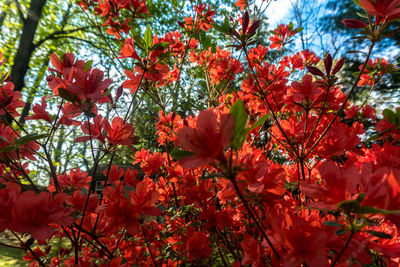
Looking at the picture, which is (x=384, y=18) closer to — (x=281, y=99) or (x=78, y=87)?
(x=281, y=99)

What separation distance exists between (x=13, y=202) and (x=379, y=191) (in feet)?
3.23

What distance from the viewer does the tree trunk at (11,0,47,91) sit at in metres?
5.76

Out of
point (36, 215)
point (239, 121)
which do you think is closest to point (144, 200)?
point (36, 215)

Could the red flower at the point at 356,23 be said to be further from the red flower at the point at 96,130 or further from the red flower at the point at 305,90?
the red flower at the point at 96,130

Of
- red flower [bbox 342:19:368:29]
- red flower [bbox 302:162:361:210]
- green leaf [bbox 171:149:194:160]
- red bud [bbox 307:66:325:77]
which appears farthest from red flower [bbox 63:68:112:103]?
red flower [bbox 342:19:368:29]

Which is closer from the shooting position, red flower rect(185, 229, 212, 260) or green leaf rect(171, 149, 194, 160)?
green leaf rect(171, 149, 194, 160)

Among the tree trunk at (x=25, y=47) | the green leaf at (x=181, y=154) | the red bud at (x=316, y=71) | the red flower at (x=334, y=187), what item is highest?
the tree trunk at (x=25, y=47)

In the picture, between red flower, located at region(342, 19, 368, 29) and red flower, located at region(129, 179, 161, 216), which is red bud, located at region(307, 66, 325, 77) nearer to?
red flower, located at region(342, 19, 368, 29)

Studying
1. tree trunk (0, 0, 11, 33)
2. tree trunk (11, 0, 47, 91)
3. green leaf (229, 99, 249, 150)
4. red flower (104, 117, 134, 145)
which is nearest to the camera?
green leaf (229, 99, 249, 150)

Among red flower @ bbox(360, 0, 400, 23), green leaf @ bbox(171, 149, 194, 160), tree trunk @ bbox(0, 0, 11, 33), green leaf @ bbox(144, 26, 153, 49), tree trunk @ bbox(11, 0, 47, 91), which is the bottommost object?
green leaf @ bbox(171, 149, 194, 160)

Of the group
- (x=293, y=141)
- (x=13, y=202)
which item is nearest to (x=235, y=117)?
(x=13, y=202)

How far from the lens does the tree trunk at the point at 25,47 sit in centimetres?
576

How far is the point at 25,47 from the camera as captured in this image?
6.10 metres

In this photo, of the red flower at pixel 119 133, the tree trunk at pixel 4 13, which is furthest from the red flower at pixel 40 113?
the tree trunk at pixel 4 13
